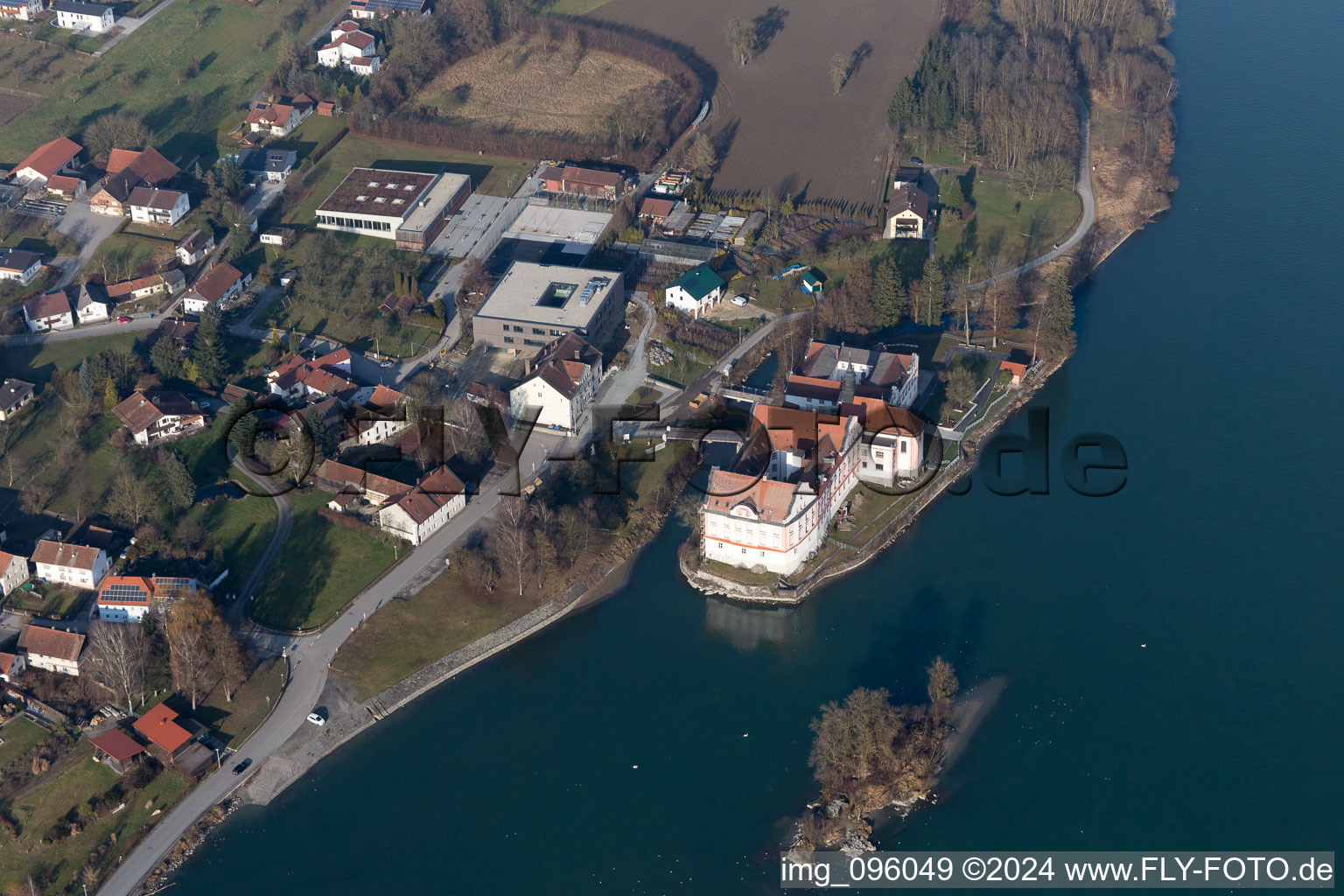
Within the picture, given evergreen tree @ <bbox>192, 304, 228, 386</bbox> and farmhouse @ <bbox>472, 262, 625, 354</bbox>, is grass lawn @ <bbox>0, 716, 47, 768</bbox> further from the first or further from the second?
farmhouse @ <bbox>472, 262, 625, 354</bbox>

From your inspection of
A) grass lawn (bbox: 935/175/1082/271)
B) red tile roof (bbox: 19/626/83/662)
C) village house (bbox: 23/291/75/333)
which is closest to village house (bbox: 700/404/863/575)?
grass lawn (bbox: 935/175/1082/271)

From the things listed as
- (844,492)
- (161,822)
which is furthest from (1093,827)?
(161,822)

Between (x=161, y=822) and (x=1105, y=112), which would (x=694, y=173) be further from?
(x=161, y=822)

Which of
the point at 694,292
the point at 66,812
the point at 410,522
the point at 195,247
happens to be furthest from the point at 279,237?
the point at 66,812

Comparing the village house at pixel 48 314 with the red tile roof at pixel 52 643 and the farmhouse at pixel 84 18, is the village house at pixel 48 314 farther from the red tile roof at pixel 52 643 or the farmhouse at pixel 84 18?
the farmhouse at pixel 84 18

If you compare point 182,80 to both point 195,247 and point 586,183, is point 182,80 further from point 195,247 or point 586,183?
point 586,183

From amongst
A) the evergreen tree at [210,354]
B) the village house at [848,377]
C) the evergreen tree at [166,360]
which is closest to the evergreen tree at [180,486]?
the evergreen tree at [210,354]
